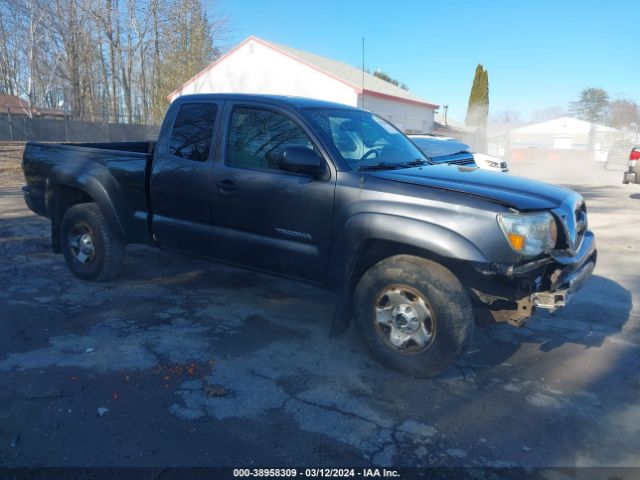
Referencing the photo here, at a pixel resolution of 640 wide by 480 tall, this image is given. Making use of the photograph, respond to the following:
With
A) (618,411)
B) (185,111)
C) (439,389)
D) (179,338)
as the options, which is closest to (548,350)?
(618,411)

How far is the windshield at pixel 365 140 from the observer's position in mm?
4039

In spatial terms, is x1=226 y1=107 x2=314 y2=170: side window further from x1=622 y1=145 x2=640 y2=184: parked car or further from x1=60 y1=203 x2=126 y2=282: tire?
x1=622 y1=145 x2=640 y2=184: parked car

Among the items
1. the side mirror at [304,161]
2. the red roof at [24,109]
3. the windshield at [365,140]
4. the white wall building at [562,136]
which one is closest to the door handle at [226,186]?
the side mirror at [304,161]

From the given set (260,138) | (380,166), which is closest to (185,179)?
(260,138)

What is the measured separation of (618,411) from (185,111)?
13.6 ft

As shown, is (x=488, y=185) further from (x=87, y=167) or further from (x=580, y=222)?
(x=87, y=167)

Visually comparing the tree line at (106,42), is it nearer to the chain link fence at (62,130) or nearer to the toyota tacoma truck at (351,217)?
the chain link fence at (62,130)

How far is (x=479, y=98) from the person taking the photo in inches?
1636

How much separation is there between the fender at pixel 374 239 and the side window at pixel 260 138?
2.69 feet

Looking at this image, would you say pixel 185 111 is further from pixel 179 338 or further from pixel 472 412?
pixel 472 412

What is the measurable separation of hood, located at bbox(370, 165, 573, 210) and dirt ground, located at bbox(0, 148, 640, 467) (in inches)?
51.0

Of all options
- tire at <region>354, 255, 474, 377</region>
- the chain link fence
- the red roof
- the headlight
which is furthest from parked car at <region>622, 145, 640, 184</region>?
the red roof

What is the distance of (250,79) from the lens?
27.8 metres

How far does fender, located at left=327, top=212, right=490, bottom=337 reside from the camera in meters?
3.23
